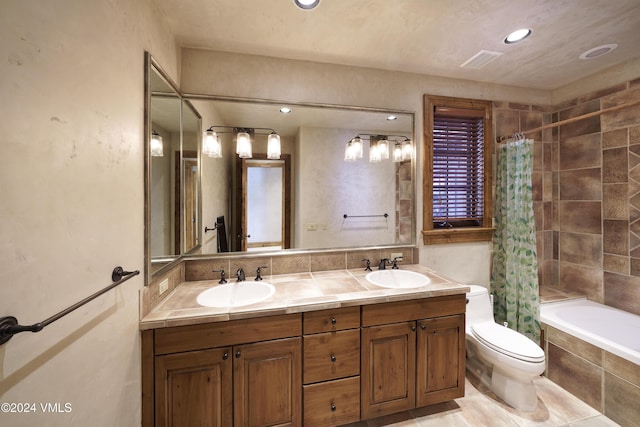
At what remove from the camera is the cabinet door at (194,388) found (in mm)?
1210

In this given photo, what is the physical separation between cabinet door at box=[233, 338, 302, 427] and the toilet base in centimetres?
155

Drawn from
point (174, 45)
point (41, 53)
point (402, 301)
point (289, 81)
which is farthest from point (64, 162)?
point (402, 301)

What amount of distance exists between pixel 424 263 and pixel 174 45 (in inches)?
101

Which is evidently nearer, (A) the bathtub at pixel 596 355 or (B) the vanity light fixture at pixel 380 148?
(A) the bathtub at pixel 596 355

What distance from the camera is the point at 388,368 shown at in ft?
5.02

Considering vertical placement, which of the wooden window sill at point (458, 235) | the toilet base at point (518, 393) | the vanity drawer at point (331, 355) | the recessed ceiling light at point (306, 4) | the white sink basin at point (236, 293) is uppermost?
the recessed ceiling light at point (306, 4)

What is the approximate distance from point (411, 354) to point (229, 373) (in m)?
1.12

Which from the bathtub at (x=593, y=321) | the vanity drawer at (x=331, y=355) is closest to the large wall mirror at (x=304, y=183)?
the vanity drawer at (x=331, y=355)

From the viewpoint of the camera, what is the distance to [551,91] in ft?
8.27

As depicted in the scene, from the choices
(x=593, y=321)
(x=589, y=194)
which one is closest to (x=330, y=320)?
(x=593, y=321)

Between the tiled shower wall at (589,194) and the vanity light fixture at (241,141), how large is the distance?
218cm

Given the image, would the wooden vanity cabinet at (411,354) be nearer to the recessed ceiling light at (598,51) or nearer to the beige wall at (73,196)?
the beige wall at (73,196)

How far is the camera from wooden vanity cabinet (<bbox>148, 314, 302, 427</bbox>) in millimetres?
1216

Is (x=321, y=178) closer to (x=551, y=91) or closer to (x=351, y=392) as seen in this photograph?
(x=351, y=392)
